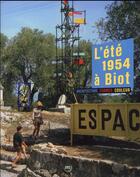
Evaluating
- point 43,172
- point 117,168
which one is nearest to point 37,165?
point 43,172

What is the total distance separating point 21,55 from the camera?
63438mm

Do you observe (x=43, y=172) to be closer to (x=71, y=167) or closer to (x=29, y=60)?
(x=71, y=167)

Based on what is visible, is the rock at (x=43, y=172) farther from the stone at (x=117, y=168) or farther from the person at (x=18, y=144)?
the person at (x=18, y=144)

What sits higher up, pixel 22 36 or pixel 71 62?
pixel 22 36

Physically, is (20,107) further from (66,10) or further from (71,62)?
(66,10)

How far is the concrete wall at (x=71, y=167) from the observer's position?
563 inches

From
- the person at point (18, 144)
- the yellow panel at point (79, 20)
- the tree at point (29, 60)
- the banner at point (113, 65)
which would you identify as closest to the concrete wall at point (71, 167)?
the person at point (18, 144)

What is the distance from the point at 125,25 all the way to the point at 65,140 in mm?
6770

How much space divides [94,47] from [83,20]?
22.7 meters

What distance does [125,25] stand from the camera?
2628 cm

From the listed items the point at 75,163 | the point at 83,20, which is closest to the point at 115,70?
the point at 75,163

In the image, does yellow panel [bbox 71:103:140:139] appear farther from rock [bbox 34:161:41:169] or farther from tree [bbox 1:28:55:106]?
tree [bbox 1:28:55:106]

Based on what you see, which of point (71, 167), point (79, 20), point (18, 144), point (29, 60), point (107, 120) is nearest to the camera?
point (71, 167)

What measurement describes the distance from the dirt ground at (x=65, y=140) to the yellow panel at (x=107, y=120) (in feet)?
1.94
